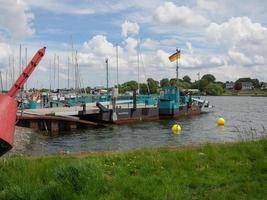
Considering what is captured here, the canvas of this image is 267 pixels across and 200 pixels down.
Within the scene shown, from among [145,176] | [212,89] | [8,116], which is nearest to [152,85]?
[212,89]

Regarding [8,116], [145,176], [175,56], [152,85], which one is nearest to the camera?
[8,116]

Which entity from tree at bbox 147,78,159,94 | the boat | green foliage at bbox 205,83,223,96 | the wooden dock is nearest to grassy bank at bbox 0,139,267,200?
the wooden dock

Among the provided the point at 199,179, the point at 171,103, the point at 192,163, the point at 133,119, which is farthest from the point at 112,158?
the point at 171,103

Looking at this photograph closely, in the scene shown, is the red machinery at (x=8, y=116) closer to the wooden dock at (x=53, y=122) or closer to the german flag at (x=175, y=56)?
the wooden dock at (x=53, y=122)

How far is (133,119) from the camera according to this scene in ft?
161

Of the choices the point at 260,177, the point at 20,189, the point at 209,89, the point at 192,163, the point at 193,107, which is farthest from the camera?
the point at 209,89

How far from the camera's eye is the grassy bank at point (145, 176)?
743 centimetres

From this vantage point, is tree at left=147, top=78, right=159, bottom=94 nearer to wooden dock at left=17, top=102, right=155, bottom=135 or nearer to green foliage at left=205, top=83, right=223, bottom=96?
green foliage at left=205, top=83, right=223, bottom=96

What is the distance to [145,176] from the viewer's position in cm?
872

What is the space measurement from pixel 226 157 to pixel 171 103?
152 feet

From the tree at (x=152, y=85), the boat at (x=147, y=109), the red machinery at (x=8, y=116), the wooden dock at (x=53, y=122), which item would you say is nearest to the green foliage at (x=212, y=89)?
the tree at (x=152, y=85)

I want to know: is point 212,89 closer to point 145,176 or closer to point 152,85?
point 152,85

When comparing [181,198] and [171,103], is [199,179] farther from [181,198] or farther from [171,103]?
[171,103]

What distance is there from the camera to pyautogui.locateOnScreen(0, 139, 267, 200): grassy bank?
7.43 metres
